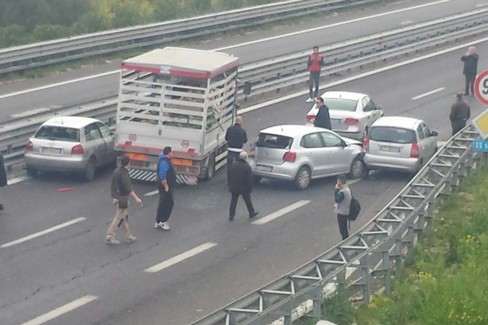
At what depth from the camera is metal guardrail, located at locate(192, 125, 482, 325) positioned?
14273mm

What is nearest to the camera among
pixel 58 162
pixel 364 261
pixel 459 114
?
pixel 364 261

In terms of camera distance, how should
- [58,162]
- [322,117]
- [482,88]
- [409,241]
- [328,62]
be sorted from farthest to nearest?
[328,62]
[322,117]
[58,162]
[482,88]
[409,241]

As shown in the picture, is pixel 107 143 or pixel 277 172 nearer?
pixel 277 172

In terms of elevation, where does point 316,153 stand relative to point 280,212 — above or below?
above

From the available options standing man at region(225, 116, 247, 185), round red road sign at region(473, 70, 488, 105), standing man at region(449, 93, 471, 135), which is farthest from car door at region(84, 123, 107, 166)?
round red road sign at region(473, 70, 488, 105)

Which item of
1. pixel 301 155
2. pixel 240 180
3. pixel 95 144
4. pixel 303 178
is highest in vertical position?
pixel 240 180

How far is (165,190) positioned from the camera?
22.8 m

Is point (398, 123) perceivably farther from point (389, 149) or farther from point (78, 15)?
point (78, 15)

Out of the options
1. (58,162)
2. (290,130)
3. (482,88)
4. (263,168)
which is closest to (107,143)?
(58,162)

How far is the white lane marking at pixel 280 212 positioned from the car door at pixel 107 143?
178 inches

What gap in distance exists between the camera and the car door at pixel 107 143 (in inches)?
1082

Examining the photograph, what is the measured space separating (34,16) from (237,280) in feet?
101

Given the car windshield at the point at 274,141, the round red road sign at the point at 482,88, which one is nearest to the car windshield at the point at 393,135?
the car windshield at the point at 274,141

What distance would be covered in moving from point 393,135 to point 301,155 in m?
2.49
